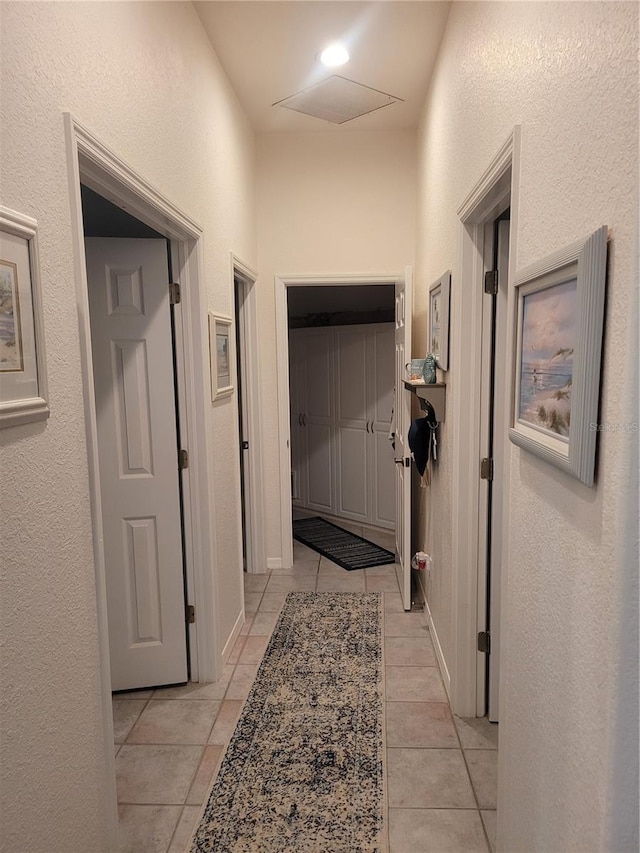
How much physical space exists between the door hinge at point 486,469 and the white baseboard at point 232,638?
1.56 meters

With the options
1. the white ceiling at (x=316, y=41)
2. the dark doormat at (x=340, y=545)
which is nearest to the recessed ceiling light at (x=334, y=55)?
the white ceiling at (x=316, y=41)

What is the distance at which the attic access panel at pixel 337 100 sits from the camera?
301cm

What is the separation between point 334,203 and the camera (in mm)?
3803

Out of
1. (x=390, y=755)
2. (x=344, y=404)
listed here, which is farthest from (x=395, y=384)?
(x=390, y=755)

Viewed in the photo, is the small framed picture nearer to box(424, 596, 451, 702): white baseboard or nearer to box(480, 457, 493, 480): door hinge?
box(480, 457, 493, 480): door hinge

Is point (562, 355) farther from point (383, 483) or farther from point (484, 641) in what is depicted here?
point (383, 483)

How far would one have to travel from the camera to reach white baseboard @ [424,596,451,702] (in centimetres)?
256

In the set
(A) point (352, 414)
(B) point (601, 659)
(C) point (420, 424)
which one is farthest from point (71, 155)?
(A) point (352, 414)

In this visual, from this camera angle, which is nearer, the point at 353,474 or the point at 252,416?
the point at 252,416

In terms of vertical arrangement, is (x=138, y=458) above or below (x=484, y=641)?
above

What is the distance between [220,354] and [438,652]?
6.07 feet

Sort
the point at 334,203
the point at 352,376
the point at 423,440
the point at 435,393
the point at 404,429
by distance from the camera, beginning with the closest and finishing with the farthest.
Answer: the point at 435,393 → the point at 423,440 → the point at 404,429 → the point at 334,203 → the point at 352,376

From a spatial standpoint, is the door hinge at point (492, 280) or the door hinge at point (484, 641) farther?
the door hinge at point (484, 641)

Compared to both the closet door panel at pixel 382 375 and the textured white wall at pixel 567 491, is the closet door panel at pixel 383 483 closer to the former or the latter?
the closet door panel at pixel 382 375
